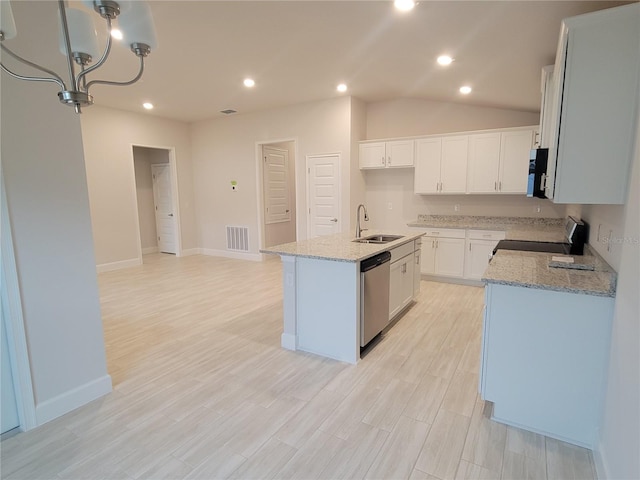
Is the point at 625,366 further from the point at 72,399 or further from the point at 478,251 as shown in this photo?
the point at 478,251

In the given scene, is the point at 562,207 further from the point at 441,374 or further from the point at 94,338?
the point at 94,338

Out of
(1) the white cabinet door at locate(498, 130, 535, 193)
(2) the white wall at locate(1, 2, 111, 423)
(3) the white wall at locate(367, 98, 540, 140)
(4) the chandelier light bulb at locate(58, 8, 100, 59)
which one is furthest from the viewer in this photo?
(3) the white wall at locate(367, 98, 540, 140)

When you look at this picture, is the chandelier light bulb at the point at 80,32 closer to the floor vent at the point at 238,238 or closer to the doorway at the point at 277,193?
the doorway at the point at 277,193

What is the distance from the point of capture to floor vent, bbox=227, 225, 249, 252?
7233 mm

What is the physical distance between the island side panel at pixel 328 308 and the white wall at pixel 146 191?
5972mm

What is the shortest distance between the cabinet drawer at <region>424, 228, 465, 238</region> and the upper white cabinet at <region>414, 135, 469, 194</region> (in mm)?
617

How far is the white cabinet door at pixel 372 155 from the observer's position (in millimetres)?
5738

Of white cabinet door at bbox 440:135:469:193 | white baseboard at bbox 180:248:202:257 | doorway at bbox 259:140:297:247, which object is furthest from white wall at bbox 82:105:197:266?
white cabinet door at bbox 440:135:469:193

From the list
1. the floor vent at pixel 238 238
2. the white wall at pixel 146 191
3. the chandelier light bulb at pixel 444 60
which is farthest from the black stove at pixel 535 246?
the white wall at pixel 146 191

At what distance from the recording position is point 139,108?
633cm

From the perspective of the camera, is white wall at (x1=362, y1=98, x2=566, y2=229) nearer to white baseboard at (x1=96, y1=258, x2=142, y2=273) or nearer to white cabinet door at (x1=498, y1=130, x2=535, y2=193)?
white cabinet door at (x1=498, y1=130, x2=535, y2=193)

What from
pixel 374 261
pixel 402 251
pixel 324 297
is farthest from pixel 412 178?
pixel 324 297

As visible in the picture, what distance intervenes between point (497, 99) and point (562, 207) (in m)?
1.76

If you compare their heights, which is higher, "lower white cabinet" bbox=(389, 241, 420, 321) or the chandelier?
the chandelier
